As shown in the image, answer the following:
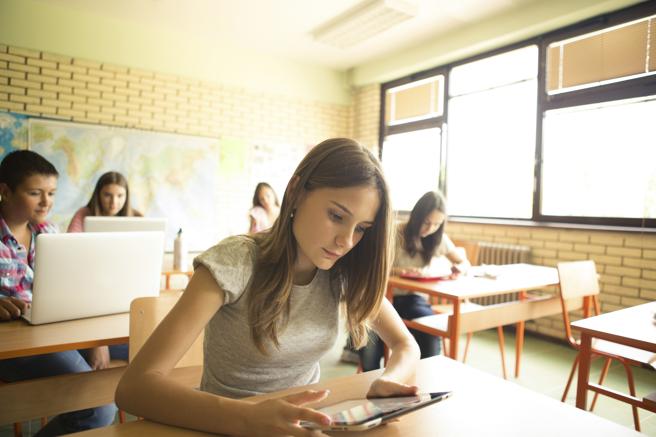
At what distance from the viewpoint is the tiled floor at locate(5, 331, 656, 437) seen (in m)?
2.53

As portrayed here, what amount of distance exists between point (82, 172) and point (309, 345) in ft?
14.1

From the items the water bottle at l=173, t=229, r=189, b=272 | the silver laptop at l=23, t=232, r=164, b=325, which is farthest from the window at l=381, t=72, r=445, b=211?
the silver laptop at l=23, t=232, r=164, b=325

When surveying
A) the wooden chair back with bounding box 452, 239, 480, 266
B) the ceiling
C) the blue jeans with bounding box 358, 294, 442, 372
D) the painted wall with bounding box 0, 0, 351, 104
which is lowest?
the blue jeans with bounding box 358, 294, 442, 372

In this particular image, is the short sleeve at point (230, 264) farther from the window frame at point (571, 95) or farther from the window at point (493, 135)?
the window at point (493, 135)

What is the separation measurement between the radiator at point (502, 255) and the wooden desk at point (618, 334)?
7.17 feet

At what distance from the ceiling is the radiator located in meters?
2.27

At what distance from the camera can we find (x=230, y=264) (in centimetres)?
97

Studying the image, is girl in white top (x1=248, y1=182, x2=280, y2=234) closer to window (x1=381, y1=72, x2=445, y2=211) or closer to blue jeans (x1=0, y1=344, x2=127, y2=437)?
window (x1=381, y1=72, x2=445, y2=211)

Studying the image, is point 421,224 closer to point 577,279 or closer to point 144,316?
point 577,279

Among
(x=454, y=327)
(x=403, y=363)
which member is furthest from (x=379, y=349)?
(x=403, y=363)

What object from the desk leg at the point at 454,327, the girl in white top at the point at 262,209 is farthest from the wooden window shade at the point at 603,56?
the girl in white top at the point at 262,209

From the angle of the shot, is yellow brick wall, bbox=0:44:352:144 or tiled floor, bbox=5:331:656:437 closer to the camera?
tiled floor, bbox=5:331:656:437

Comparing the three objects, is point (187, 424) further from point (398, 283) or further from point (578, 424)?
point (398, 283)

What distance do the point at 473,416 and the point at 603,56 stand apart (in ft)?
12.8
